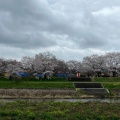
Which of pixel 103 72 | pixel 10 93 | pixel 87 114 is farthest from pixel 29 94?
pixel 103 72

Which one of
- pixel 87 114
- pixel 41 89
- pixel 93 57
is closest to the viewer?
pixel 87 114

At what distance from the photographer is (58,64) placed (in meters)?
86.4

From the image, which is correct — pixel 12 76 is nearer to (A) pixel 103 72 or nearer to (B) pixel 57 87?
(B) pixel 57 87

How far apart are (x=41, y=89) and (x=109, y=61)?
46.2m

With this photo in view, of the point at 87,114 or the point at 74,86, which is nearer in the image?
the point at 87,114

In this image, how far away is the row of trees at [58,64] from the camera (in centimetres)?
7888

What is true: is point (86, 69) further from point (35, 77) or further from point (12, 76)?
point (12, 76)

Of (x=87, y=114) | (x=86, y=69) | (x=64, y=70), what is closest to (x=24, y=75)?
(x=64, y=70)

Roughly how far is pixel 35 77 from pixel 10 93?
99.0 ft

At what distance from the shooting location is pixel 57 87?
53.4 m

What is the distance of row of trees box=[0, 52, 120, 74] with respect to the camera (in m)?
78.9

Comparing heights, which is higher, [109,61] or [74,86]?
[109,61]

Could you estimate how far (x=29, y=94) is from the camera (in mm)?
45750

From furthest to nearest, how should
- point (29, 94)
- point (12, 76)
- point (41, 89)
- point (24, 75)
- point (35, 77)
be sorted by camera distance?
point (24, 75)
point (35, 77)
point (12, 76)
point (41, 89)
point (29, 94)
